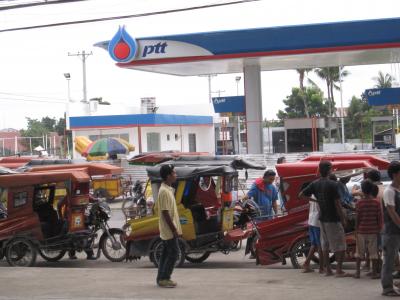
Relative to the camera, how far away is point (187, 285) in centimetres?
957

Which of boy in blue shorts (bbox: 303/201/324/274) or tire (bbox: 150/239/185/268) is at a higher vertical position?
boy in blue shorts (bbox: 303/201/324/274)

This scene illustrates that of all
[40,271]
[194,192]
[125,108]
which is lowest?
[40,271]

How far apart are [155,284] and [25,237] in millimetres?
4038

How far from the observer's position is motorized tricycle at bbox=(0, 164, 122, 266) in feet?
42.1

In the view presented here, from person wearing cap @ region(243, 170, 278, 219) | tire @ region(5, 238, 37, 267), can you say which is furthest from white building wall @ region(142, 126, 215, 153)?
tire @ region(5, 238, 37, 267)

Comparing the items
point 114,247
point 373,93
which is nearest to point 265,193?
point 114,247

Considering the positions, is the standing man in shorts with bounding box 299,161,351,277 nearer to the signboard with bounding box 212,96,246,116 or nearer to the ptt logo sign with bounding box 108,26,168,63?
the ptt logo sign with bounding box 108,26,168,63

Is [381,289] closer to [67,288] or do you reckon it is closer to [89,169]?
[67,288]

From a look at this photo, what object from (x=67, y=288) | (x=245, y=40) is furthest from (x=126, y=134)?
(x=67, y=288)

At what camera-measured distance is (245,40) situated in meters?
24.8

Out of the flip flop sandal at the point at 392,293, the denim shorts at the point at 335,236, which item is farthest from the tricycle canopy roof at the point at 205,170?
the flip flop sandal at the point at 392,293

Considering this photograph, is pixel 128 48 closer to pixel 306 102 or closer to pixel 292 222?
pixel 292 222

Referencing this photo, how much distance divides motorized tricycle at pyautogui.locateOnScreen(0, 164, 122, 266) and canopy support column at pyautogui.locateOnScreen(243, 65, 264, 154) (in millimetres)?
14667

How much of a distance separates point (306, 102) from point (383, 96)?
45.6 metres
